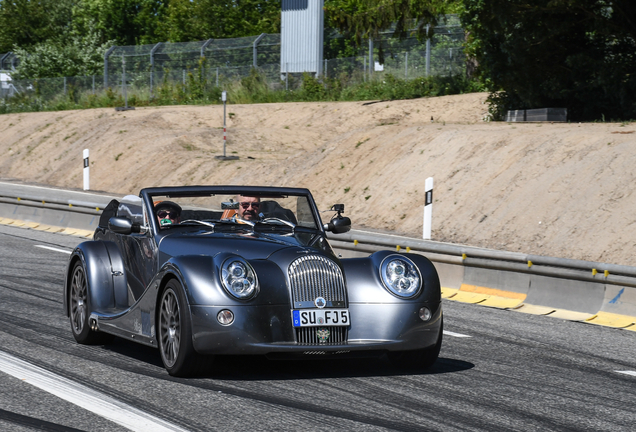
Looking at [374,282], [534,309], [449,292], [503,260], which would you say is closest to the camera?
[374,282]

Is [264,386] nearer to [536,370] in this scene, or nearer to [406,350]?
[406,350]

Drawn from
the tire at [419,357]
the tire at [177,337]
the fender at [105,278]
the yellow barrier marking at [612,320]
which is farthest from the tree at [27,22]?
the tire at [419,357]

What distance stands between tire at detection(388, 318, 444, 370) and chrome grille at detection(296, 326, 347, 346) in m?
0.64

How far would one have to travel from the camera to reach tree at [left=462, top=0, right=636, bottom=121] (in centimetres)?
2569

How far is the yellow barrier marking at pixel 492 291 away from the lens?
11.8m

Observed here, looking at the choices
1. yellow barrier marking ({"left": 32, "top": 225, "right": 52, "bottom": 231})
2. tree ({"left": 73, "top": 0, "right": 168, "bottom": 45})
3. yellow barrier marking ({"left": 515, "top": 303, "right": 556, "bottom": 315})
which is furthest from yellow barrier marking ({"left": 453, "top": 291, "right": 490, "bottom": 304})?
tree ({"left": 73, "top": 0, "right": 168, "bottom": 45})

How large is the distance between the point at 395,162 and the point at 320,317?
1785 centimetres

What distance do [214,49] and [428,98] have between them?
1553 cm

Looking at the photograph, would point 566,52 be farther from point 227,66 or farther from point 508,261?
point 227,66

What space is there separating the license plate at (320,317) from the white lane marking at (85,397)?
1385mm

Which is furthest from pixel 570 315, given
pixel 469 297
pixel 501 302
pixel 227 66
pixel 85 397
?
pixel 227 66

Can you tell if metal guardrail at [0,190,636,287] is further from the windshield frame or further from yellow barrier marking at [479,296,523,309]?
the windshield frame

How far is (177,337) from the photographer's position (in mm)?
6887

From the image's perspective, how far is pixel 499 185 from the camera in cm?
2044
